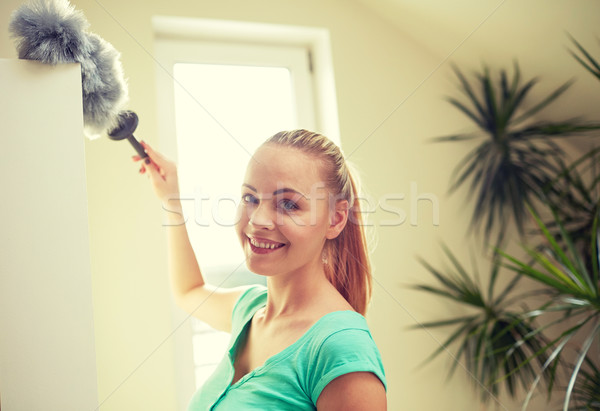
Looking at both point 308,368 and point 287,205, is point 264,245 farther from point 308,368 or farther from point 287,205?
point 308,368

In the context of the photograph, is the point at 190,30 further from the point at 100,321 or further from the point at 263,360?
the point at 263,360

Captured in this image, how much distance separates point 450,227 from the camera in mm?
2102

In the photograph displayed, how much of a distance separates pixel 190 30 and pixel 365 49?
0.69 m

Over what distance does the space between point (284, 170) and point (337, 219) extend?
166mm

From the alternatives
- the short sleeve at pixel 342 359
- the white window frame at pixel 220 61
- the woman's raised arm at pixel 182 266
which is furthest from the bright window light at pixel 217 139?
the short sleeve at pixel 342 359

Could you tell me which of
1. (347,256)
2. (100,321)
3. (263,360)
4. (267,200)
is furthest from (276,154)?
(100,321)

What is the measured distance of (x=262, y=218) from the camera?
3.26 ft

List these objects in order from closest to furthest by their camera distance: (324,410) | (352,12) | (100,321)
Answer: (324,410) < (100,321) < (352,12)

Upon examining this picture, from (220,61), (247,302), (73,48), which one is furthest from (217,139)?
(73,48)

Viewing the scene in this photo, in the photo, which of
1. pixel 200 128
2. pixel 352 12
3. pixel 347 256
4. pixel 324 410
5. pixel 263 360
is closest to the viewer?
pixel 324 410

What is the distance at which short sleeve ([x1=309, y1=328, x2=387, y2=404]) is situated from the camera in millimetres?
837

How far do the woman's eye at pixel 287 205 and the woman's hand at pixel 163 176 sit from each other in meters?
0.37

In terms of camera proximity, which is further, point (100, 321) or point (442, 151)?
point (442, 151)

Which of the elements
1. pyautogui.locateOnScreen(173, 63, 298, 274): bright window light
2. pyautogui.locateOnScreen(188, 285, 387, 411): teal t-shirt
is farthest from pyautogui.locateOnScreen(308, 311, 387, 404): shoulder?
pyautogui.locateOnScreen(173, 63, 298, 274): bright window light
